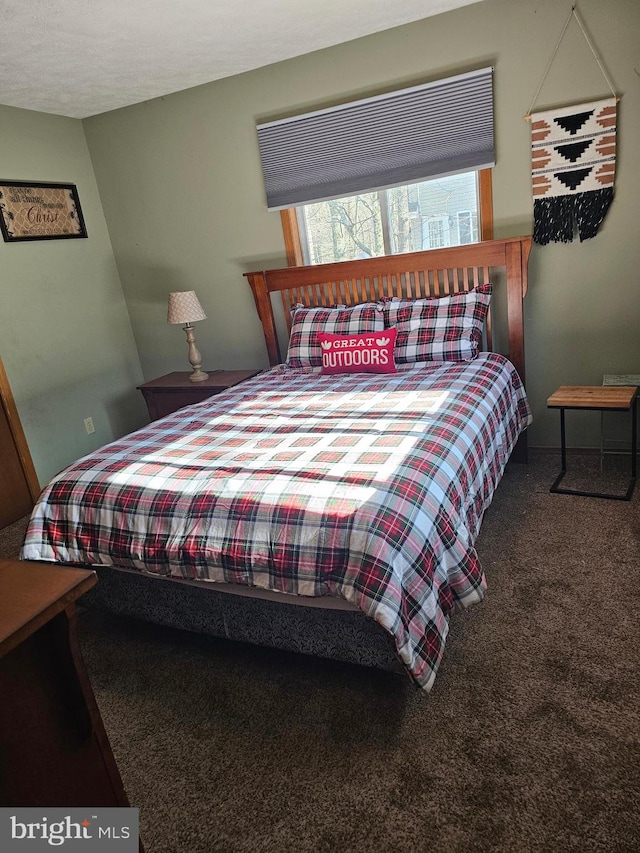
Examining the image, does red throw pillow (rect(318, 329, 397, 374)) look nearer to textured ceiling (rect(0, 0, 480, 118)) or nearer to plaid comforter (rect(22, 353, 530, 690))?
plaid comforter (rect(22, 353, 530, 690))

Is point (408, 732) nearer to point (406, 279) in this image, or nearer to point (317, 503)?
point (317, 503)

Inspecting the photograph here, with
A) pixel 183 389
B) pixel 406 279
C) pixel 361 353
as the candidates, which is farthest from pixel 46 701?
pixel 406 279

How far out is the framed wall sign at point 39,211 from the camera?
347 cm

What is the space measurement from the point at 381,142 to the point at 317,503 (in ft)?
7.97

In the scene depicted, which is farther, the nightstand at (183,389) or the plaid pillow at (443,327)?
the nightstand at (183,389)

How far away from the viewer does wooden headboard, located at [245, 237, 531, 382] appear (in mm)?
3057

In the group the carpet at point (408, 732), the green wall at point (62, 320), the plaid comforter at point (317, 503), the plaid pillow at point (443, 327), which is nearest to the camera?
the carpet at point (408, 732)

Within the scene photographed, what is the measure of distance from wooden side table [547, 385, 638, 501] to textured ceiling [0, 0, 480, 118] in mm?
2014

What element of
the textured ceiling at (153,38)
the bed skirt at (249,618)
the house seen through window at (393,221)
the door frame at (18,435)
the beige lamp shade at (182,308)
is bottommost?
the bed skirt at (249,618)

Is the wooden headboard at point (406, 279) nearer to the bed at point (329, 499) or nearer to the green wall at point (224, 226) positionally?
the bed at point (329, 499)

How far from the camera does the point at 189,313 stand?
369 cm

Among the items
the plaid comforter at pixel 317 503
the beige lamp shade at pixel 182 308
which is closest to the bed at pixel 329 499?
the plaid comforter at pixel 317 503

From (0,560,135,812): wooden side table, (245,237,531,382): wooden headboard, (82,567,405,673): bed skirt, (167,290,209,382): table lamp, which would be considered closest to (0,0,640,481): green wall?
(245,237,531,382): wooden headboard

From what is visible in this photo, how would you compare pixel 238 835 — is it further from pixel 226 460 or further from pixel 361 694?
pixel 226 460
